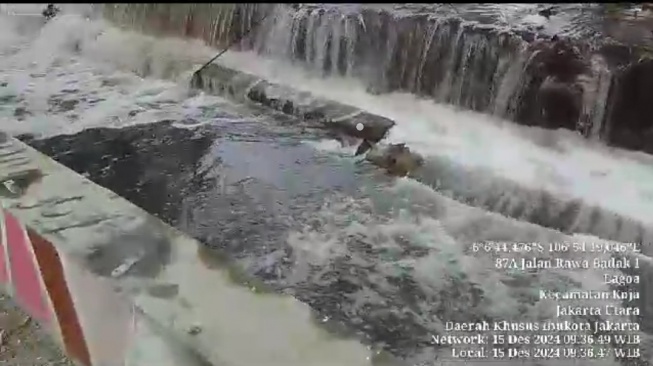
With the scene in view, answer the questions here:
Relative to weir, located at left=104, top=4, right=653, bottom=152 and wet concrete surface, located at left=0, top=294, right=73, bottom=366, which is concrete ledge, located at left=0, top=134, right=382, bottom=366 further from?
weir, located at left=104, top=4, right=653, bottom=152

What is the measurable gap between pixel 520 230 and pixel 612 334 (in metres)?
0.19

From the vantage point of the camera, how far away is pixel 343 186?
107cm

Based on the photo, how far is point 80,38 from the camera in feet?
4.89

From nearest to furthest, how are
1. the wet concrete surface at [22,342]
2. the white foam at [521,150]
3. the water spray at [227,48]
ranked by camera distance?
the white foam at [521,150] → the wet concrete surface at [22,342] → the water spray at [227,48]

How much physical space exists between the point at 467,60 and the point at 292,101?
29 centimetres

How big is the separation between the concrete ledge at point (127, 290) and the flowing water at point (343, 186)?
4cm

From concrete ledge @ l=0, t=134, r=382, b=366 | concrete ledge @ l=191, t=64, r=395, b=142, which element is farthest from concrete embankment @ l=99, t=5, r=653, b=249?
concrete ledge @ l=0, t=134, r=382, b=366

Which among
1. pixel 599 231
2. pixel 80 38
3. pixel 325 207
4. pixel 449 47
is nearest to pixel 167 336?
pixel 325 207

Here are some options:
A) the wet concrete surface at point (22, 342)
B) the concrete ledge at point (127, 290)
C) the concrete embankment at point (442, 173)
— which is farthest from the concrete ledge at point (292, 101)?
the wet concrete surface at point (22, 342)

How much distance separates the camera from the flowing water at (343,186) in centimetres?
85

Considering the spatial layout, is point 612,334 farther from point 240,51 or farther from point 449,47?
point 240,51

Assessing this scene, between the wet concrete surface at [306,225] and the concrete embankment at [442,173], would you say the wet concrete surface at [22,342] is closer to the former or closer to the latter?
the wet concrete surface at [306,225]

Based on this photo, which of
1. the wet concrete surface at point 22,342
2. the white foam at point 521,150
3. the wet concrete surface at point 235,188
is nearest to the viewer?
the wet concrete surface at point 235,188

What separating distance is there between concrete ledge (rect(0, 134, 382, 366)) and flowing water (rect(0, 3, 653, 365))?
0.12ft
